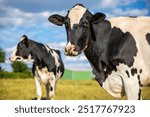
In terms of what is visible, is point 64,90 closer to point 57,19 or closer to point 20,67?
point 20,67

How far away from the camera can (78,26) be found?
14.5 ft

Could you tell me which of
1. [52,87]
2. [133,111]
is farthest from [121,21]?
[52,87]

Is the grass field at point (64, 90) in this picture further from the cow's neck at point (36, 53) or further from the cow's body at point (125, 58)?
the cow's body at point (125, 58)

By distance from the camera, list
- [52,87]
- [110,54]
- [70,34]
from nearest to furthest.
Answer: [70,34], [110,54], [52,87]

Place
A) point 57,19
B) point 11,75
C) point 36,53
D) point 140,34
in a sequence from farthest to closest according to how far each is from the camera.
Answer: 1. point 36,53
2. point 11,75
3. point 57,19
4. point 140,34

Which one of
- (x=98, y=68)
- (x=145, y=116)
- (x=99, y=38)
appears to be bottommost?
(x=145, y=116)

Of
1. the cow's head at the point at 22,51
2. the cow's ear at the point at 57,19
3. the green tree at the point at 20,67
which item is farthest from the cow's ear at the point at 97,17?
the cow's head at the point at 22,51

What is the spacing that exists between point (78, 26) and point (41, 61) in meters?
Answer: 3.88

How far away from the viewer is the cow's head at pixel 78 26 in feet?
14.1

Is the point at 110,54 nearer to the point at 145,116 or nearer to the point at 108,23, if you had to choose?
the point at 108,23

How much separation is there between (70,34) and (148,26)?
0.97 metres

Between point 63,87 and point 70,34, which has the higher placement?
point 70,34

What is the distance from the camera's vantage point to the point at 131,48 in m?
4.54

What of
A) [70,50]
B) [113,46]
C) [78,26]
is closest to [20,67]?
[113,46]
